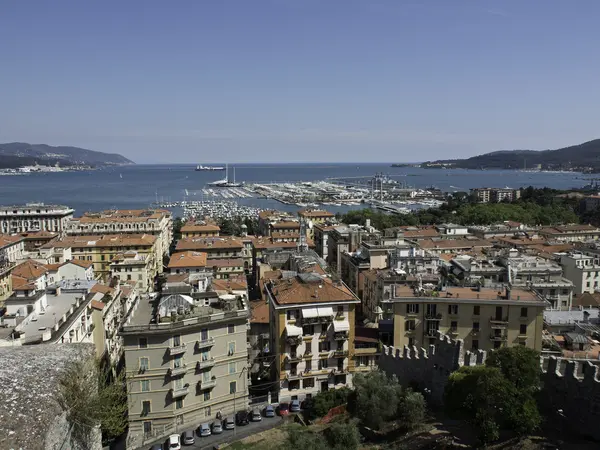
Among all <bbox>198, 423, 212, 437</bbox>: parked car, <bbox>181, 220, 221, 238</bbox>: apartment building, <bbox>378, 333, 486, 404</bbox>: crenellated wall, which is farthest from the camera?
<bbox>181, 220, 221, 238</bbox>: apartment building

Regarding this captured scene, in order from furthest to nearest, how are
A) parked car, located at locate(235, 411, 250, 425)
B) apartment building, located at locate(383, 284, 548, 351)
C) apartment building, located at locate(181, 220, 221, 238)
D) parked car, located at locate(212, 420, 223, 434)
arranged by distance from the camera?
apartment building, located at locate(181, 220, 221, 238)
apartment building, located at locate(383, 284, 548, 351)
parked car, located at locate(235, 411, 250, 425)
parked car, located at locate(212, 420, 223, 434)

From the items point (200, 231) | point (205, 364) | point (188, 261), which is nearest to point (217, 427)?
point (205, 364)

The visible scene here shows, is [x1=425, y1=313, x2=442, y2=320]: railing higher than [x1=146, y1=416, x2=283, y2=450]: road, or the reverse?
[x1=425, y1=313, x2=442, y2=320]: railing

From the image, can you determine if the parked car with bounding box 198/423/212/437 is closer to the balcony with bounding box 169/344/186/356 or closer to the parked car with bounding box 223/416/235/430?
the parked car with bounding box 223/416/235/430

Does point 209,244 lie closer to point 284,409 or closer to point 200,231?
point 200,231

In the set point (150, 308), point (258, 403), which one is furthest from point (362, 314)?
point (150, 308)

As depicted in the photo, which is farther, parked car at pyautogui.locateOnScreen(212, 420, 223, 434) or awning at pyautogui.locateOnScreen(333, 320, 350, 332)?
awning at pyautogui.locateOnScreen(333, 320, 350, 332)

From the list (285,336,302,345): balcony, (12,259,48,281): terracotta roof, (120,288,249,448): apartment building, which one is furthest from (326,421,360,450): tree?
(12,259,48,281): terracotta roof
